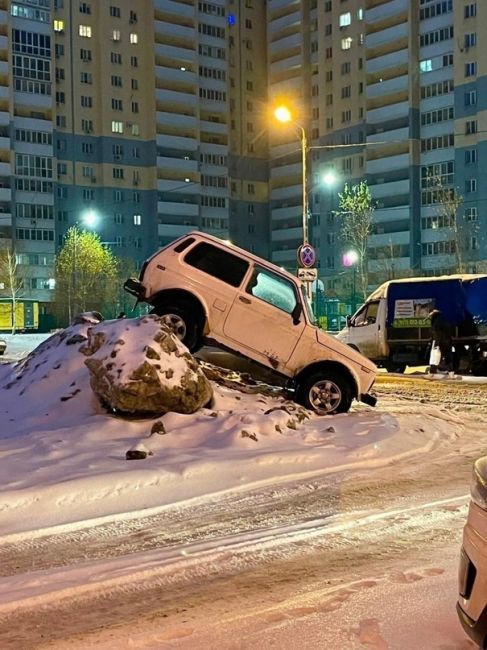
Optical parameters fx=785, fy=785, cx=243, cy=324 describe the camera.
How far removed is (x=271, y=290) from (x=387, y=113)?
78.9 metres

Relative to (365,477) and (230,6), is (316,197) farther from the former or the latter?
(365,477)

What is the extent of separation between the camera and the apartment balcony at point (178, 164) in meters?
93.2

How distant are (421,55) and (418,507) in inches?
3332

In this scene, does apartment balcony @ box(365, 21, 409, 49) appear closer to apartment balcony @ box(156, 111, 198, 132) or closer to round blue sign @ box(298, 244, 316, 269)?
apartment balcony @ box(156, 111, 198, 132)

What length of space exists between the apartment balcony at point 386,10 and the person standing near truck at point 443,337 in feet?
239

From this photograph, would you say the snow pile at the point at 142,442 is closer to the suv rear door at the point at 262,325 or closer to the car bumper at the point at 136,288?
the suv rear door at the point at 262,325

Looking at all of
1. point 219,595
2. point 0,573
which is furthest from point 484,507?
point 0,573

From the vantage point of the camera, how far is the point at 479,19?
3024 inches

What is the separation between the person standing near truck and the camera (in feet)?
65.2

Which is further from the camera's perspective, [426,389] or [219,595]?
[426,389]

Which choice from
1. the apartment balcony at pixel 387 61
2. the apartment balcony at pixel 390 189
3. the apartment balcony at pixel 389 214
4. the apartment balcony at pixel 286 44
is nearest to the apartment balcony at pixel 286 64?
the apartment balcony at pixel 286 44

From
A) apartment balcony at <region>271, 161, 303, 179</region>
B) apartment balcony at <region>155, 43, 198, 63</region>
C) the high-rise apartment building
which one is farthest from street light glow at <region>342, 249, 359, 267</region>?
apartment balcony at <region>155, 43, 198, 63</region>

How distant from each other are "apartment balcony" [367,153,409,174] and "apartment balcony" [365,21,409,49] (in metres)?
12.8

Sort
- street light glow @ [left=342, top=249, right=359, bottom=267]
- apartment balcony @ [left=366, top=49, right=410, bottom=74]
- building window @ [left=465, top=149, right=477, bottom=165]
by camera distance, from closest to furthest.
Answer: street light glow @ [left=342, top=249, right=359, bottom=267], building window @ [left=465, top=149, right=477, bottom=165], apartment balcony @ [left=366, top=49, right=410, bottom=74]
